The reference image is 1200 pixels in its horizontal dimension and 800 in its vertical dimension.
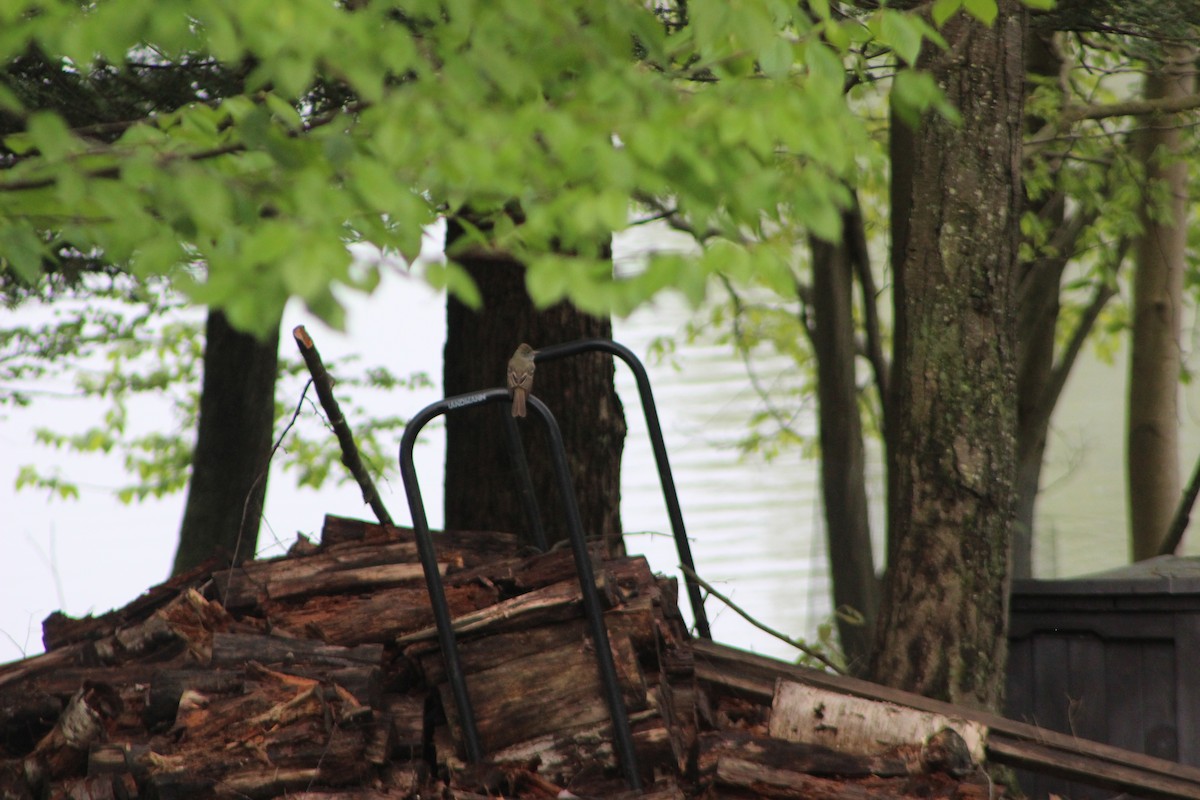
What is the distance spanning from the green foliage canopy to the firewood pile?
5.61 feet

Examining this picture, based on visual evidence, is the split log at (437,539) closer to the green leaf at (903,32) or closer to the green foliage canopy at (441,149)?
the green foliage canopy at (441,149)

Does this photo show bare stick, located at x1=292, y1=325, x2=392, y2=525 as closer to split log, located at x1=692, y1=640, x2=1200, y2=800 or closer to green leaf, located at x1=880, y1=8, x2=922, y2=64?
split log, located at x1=692, y1=640, x2=1200, y2=800

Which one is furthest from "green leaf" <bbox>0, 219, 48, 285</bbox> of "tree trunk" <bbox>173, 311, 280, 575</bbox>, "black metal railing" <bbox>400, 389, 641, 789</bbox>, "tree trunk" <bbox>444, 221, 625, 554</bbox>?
"tree trunk" <bbox>173, 311, 280, 575</bbox>

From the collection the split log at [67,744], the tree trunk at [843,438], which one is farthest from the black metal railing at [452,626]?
the tree trunk at [843,438]

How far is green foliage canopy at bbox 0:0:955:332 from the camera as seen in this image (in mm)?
2145

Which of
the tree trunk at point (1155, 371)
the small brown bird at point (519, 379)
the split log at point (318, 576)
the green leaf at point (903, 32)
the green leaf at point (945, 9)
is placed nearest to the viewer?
the green leaf at point (903, 32)

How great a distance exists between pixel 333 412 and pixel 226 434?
265cm

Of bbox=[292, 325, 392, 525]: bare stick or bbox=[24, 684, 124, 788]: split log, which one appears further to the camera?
bbox=[292, 325, 392, 525]: bare stick

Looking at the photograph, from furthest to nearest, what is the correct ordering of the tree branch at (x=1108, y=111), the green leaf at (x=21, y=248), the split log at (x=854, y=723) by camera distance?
1. the tree branch at (x=1108, y=111)
2. the split log at (x=854, y=723)
3. the green leaf at (x=21, y=248)

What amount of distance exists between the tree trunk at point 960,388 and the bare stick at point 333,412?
2203 mm

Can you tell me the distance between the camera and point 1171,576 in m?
4.70

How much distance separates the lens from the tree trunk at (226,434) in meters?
7.22

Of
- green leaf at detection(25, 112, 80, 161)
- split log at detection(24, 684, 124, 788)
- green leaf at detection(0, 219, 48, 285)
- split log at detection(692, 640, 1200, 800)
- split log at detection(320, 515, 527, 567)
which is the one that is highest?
green leaf at detection(25, 112, 80, 161)

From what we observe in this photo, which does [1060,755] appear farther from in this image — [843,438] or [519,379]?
[843,438]
